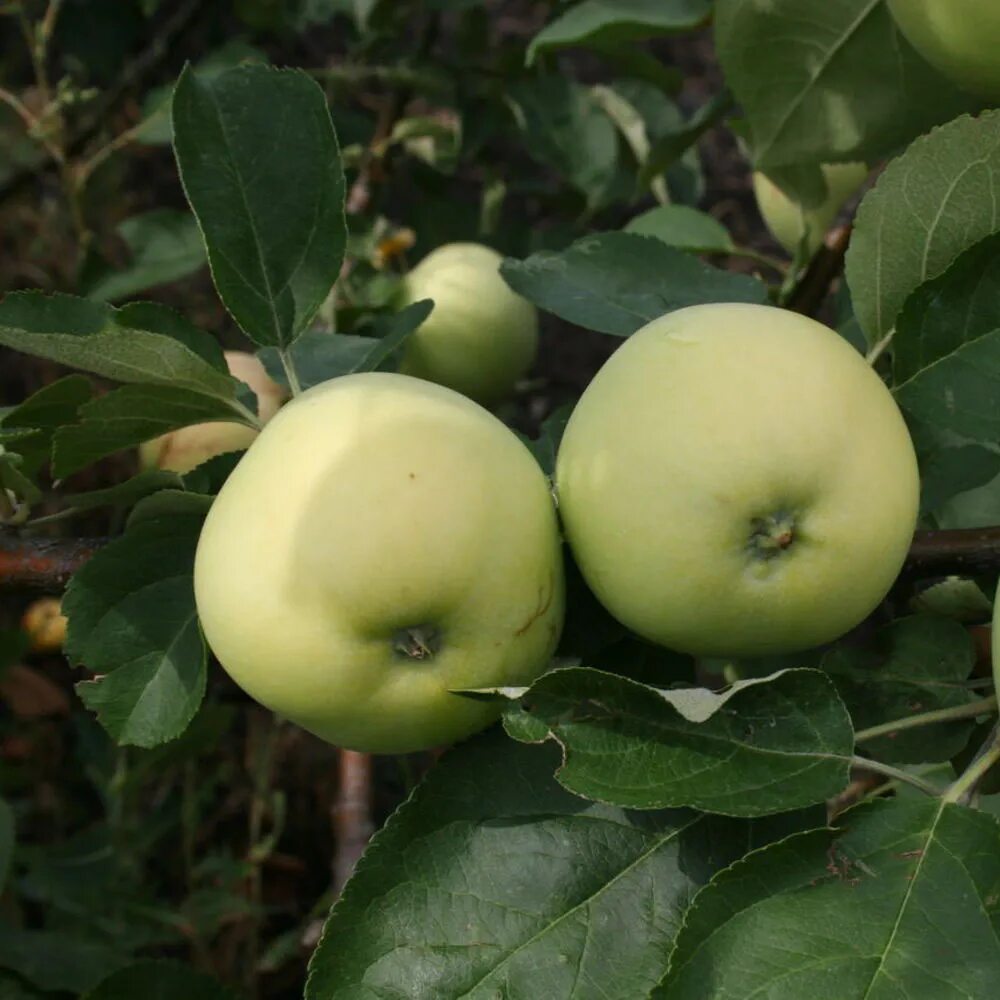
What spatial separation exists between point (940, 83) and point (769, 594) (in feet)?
1.56

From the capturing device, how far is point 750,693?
595mm

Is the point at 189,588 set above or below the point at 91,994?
above

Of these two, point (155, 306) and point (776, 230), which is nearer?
point (155, 306)

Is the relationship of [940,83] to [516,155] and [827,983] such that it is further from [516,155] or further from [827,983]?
[516,155]

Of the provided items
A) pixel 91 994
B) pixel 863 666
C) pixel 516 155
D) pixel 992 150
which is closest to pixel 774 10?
pixel 992 150

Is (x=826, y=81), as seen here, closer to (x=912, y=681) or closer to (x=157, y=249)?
(x=912, y=681)

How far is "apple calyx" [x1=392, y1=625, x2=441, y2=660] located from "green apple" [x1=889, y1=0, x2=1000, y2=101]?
458 millimetres

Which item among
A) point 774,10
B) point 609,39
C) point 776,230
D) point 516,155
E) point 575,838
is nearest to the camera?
point 575,838

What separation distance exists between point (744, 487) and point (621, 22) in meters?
0.52

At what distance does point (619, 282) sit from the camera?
80cm

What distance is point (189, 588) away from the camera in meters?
0.74

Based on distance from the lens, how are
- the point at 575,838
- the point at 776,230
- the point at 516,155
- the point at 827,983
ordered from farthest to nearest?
1. the point at 516,155
2. the point at 776,230
3. the point at 575,838
4. the point at 827,983

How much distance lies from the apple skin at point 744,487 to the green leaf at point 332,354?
214mm

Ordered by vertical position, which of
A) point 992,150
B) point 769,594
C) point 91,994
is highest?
point 992,150
